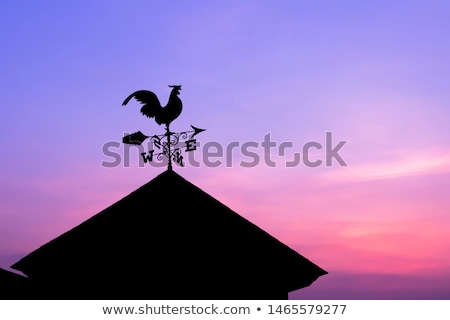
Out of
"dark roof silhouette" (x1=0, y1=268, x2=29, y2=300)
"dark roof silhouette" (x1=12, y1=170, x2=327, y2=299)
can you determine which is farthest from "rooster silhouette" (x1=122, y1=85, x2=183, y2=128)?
"dark roof silhouette" (x1=0, y1=268, x2=29, y2=300)

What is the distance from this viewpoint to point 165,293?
11.1m

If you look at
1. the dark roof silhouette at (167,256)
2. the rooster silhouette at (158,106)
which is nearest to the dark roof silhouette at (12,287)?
the dark roof silhouette at (167,256)

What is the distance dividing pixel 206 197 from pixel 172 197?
59 cm

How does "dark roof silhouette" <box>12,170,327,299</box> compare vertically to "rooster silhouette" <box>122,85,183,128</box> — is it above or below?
below

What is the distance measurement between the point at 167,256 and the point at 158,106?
122 inches

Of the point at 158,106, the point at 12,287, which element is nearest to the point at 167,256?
the point at 158,106

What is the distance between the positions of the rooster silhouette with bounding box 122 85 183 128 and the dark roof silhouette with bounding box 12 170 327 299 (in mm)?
1446

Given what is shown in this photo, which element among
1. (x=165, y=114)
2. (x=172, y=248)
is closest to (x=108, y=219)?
(x=172, y=248)

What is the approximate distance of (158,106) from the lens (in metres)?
12.8

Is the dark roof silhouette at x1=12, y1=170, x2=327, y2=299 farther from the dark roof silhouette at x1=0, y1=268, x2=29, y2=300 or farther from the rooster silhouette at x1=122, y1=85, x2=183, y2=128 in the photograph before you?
the dark roof silhouette at x1=0, y1=268, x2=29, y2=300

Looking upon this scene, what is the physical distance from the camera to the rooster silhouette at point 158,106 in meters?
12.7

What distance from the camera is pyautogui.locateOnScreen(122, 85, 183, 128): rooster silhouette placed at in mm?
12711

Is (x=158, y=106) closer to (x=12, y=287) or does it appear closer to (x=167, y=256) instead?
(x=167, y=256)
